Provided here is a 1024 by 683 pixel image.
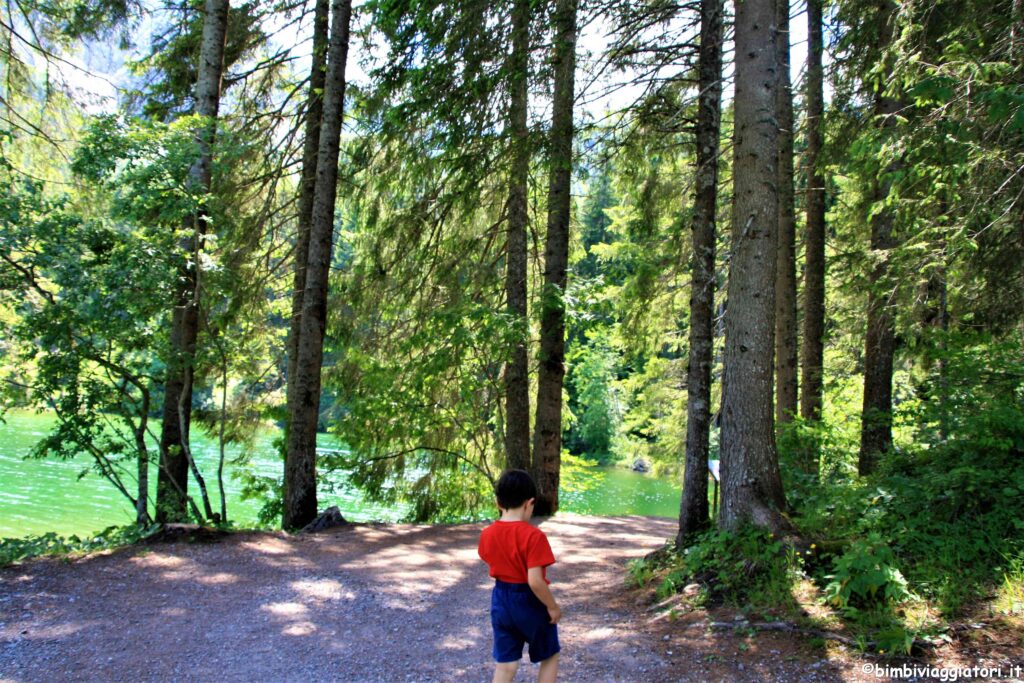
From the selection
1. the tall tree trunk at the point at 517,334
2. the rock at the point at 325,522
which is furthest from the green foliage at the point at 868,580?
the rock at the point at 325,522

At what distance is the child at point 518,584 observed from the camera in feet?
9.86

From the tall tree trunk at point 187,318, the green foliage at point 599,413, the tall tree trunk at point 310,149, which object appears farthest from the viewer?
the green foliage at point 599,413

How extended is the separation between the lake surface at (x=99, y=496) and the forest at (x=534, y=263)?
5.36 ft

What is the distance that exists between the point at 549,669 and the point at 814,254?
8367mm

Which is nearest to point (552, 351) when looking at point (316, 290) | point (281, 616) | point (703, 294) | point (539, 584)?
point (316, 290)

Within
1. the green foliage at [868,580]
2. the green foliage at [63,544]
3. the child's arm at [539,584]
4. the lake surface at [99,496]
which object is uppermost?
the child's arm at [539,584]

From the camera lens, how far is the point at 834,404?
12.1 metres

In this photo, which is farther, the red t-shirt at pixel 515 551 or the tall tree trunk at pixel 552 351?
the tall tree trunk at pixel 552 351

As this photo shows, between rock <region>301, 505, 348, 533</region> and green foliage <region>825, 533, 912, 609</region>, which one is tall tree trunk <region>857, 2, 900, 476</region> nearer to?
green foliage <region>825, 533, 912, 609</region>

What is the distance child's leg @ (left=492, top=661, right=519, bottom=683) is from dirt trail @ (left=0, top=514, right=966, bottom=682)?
1.20 meters

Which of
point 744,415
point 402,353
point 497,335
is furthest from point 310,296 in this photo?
point 744,415

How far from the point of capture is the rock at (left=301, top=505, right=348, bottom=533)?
9.00m

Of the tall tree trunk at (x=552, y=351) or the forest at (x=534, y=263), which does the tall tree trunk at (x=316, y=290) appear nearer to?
the forest at (x=534, y=263)

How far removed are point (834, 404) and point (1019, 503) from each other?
7831 millimetres
